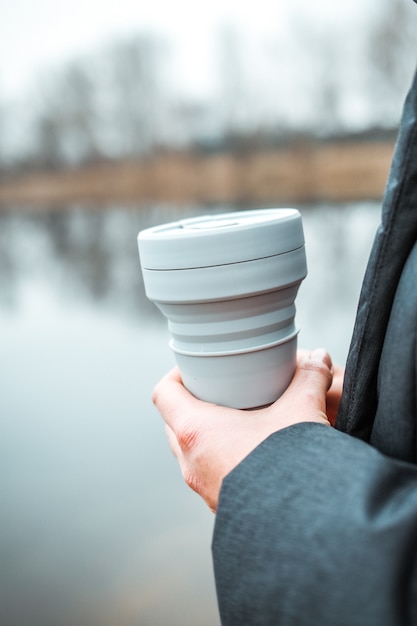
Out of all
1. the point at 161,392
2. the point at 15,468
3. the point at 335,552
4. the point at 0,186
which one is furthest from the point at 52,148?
the point at 335,552

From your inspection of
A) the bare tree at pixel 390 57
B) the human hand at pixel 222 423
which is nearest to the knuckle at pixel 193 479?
the human hand at pixel 222 423

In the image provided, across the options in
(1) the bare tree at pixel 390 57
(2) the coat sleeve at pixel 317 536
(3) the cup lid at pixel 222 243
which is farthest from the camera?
(1) the bare tree at pixel 390 57

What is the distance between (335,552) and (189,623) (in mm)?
641

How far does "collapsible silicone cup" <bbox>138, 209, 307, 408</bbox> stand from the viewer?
13.9 inches

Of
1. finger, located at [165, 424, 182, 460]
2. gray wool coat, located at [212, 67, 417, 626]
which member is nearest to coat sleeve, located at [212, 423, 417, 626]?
gray wool coat, located at [212, 67, 417, 626]

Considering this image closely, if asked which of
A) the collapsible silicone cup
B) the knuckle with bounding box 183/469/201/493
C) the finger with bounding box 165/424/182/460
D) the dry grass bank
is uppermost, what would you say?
the collapsible silicone cup

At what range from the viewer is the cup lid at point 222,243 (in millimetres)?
349

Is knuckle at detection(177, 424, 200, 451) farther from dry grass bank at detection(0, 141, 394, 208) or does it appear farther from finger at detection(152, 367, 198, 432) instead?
dry grass bank at detection(0, 141, 394, 208)

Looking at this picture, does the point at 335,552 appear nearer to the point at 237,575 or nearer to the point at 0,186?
the point at 237,575

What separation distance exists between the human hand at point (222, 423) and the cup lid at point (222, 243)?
0.08 meters

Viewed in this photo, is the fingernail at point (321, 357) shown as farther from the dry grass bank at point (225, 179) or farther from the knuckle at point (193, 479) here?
the dry grass bank at point (225, 179)

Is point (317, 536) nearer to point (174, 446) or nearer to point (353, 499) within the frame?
point (353, 499)

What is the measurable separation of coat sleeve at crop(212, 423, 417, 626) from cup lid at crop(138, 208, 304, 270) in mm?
103

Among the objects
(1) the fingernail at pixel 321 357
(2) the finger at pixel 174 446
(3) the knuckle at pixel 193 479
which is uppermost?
(1) the fingernail at pixel 321 357
